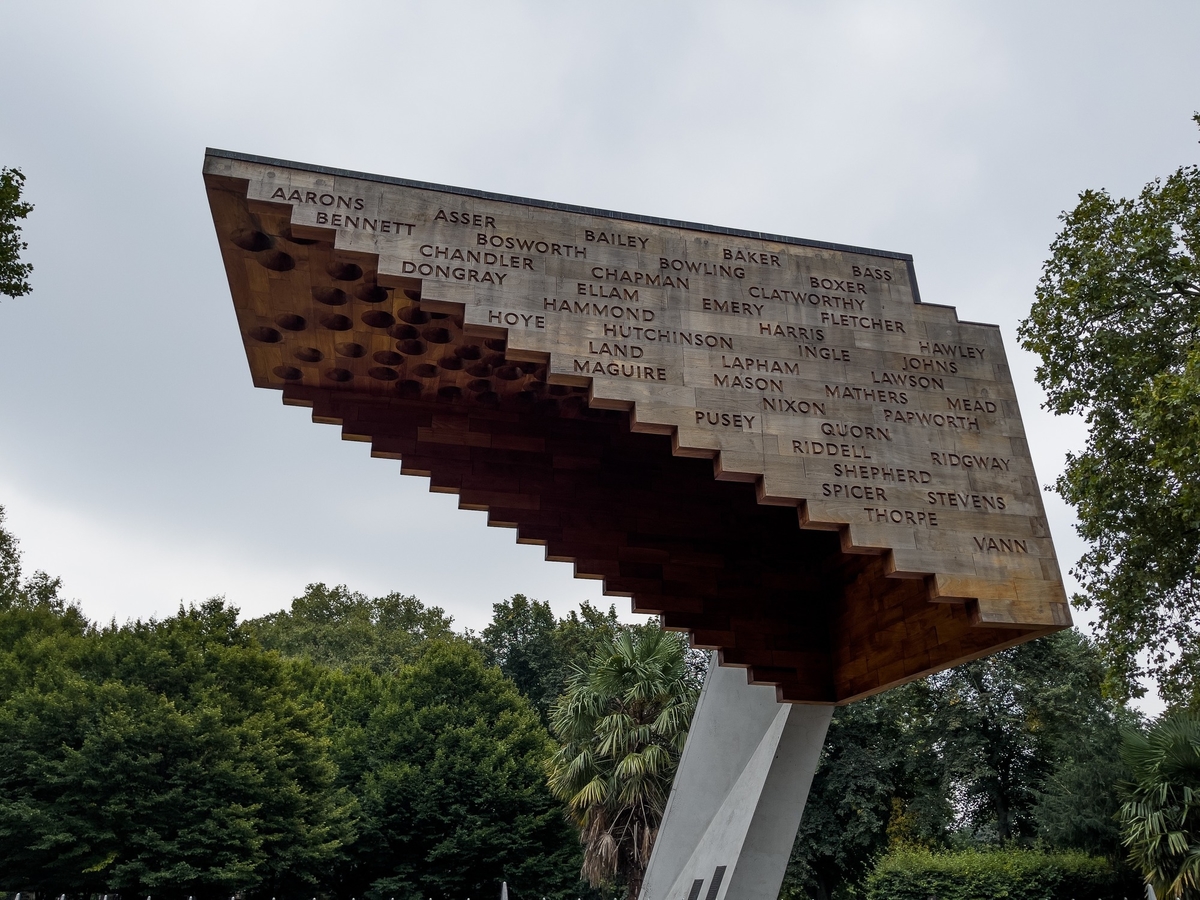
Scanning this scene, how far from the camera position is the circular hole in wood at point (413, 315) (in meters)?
8.45

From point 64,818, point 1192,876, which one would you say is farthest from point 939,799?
point 64,818

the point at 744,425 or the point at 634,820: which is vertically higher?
the point at 744,425

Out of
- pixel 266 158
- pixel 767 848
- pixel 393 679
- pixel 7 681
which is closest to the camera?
pixel 266 158

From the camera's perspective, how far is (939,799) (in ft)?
77.2

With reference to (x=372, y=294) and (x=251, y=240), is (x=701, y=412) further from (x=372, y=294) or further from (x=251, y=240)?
(x=251, y=240)

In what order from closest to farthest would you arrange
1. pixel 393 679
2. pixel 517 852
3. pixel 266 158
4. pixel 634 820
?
pixel 266 158, pixel 634 820, pixel 517 852, pixel 393 679

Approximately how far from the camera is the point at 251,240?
7.79 meters

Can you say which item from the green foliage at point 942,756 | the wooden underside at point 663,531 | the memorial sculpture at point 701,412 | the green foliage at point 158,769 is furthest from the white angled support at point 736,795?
the green foliage at point 942,756

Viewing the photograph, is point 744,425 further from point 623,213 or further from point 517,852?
point 517,852

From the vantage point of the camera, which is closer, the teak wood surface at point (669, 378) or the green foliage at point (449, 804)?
the teak wood surface at point (669, 378)

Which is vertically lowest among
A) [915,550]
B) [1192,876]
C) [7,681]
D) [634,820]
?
[1192,876]

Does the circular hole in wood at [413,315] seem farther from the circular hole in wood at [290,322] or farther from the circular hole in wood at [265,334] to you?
the circular hole in wood at [265,334]

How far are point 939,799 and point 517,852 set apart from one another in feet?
Result: 34.2

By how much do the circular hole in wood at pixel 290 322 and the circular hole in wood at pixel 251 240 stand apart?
2.73ft
